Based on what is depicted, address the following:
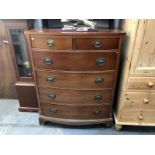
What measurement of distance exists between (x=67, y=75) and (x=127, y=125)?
941 mm

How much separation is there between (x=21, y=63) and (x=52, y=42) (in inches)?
28.2

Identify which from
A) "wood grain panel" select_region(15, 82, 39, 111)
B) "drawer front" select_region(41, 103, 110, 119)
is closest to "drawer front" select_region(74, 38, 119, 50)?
"drawer front" select_region(41, 103, 110, 119)

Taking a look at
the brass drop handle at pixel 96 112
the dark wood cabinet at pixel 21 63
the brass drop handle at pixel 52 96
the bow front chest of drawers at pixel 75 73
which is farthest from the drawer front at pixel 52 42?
the brass drop handle at pixel 96 112

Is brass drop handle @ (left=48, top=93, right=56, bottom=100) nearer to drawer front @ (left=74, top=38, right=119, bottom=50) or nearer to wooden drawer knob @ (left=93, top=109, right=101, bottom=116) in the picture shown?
wooden drawer knob @ (left=93, top=109, right=101, bottom=116)

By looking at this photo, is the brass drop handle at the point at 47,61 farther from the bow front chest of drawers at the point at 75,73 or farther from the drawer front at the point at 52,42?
the drawer front at the point at 52,42

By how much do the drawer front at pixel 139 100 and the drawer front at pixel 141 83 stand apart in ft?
0.22

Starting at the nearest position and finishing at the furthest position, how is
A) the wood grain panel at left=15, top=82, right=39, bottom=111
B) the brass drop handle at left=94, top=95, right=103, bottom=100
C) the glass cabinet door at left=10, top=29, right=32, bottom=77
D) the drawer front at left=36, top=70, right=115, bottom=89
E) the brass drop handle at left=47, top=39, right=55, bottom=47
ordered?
the brass drop handle at left=47, top=39, right=55, bottom=47 < the drawer front at left=36, top=70, right=115, bottom=89 < the brass drop handle at left=94, top=95, right=103, bottom=100 < the glass cabinet door at left=10, top=29, right=32, bottom=77 < the wood grain panel at left=15, top=82, right=39, bottom=111

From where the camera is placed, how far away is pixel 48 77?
1.56 m

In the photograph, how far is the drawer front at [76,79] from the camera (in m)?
1.51

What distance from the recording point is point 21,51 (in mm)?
1855

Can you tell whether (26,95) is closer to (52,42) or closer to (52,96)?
(52,96)

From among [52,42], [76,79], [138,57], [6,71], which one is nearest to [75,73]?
[76,79]

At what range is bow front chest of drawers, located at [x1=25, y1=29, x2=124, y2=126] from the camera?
1367 mm

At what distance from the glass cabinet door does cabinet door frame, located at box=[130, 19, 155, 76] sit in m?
1.17
